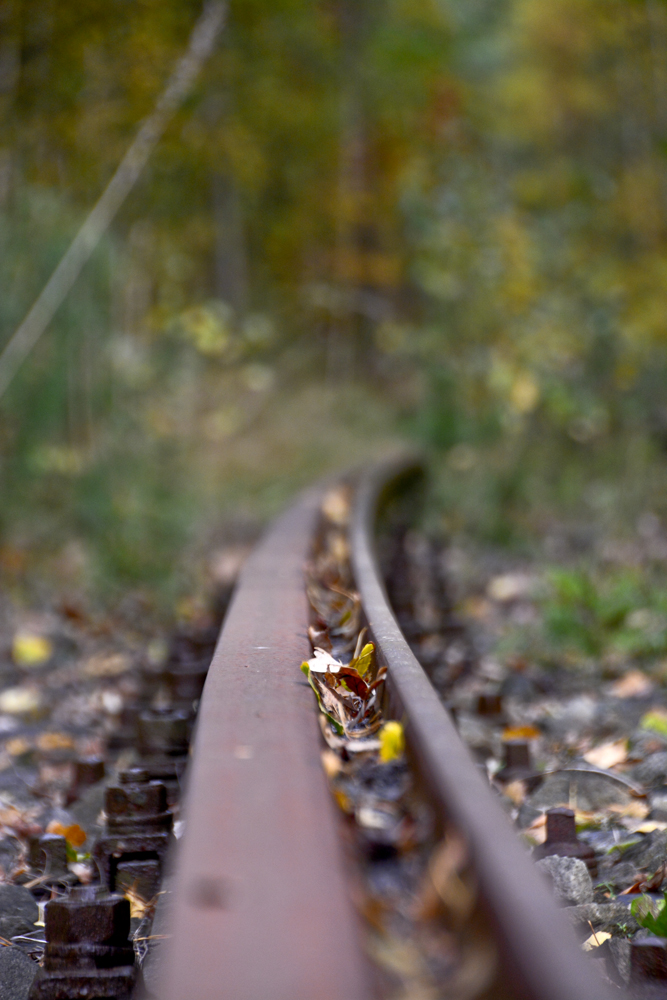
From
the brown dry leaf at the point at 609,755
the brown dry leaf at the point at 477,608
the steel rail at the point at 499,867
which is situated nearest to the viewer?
the steel rail at the point at 499,867

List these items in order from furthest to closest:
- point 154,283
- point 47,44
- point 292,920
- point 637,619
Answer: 1. point 154,283
2. point 47,44
3. point 637,619
4. point 292,920

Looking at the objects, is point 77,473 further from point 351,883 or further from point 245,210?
point 245,210

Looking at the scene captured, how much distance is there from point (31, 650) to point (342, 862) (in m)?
3.69

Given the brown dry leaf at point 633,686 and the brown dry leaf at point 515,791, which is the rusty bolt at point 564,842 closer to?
the brown dry leaf at point 515,791

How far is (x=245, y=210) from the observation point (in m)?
18.5

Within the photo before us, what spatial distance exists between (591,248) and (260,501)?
1076 cm

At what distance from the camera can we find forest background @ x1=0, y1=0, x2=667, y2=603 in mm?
5617

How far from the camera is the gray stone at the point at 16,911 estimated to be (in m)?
1.59

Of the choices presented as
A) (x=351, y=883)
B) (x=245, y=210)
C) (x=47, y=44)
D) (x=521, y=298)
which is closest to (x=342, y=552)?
(x=351, y=883)

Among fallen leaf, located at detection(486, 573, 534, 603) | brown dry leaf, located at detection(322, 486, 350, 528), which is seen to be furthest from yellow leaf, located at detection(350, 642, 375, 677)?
fallen leaf, located at detection(486, 573, 534, 603)

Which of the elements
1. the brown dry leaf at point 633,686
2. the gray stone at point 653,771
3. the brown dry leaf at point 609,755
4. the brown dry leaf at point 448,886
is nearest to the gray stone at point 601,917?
the brown dry leaf at point 448,886

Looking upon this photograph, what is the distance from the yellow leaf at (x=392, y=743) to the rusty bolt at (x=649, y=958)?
1.26 ft

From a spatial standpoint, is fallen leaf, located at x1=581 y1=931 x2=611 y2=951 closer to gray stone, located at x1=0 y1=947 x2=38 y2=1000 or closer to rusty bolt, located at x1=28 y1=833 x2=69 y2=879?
gray stone, located at x1=0 y1=947 x2=38 y2=1000

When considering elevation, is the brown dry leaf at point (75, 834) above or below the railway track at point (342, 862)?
above
